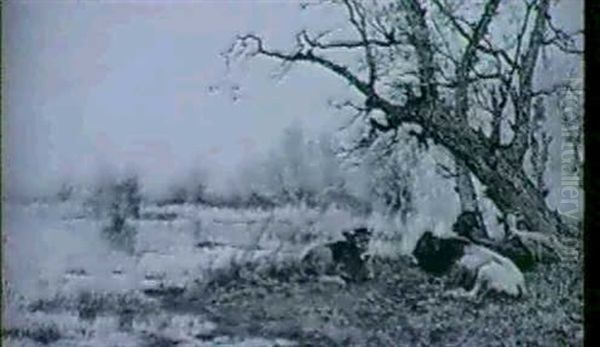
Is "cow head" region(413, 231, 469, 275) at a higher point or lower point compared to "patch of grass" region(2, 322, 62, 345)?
higher

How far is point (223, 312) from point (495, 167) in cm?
95

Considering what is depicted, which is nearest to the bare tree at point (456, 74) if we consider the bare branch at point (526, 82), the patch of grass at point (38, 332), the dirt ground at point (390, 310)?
the bare branch at point (526, 82)

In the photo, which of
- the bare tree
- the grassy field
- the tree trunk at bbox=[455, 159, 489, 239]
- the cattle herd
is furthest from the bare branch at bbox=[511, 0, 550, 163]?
the grassy field

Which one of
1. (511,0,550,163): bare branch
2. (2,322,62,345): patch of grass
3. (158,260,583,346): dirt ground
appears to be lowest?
(2,322,62,345): patch of grass

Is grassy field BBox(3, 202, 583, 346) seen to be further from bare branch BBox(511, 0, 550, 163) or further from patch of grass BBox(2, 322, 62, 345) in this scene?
bare branch BBox(511, 0, 550, 163)

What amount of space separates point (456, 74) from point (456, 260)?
0.57 meters

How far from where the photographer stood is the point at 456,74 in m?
3.89

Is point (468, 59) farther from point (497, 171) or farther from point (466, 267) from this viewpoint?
point (466, 267)

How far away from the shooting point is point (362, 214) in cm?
388

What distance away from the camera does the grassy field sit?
12.7ft

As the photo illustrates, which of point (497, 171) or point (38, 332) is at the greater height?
point (497, 171)

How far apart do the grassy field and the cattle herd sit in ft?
0.10

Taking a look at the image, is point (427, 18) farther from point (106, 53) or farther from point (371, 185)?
point (106, 53)

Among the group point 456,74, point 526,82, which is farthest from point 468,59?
point 526,82
